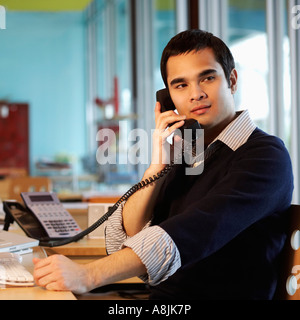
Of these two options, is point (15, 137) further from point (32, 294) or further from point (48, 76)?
point (32, 294)

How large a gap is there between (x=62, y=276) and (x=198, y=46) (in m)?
0.76

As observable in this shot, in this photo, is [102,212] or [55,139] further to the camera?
[55,139]

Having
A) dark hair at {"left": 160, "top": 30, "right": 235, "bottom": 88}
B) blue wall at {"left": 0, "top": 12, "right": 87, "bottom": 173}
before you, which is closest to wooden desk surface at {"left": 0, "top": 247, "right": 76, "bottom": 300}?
dark hair at {"left": 160, "top": 30, "right": 235, "bottom": 88}

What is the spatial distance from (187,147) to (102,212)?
25.8 inches

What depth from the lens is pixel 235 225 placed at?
3.98ft

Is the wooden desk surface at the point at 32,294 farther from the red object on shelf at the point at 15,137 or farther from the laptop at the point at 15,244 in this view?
the red object on shelf at the point at 15,137

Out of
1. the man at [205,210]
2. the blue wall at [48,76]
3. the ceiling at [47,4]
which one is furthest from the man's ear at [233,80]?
the blue wall at [48,76]

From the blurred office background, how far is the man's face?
1415 millimetres

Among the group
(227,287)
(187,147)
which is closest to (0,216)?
(187,147)

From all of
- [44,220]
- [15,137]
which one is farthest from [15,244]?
[15,137]

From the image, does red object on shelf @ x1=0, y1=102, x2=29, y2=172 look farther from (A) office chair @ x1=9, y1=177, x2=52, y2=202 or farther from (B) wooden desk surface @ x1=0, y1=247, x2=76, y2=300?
(B) wooden desk surface @ x1=0, y1=247, x2=76, y2=300

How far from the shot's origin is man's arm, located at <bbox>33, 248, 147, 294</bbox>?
44.8 inches

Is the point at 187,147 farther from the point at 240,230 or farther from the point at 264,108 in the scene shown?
the point at 264,108

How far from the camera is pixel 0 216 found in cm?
263
